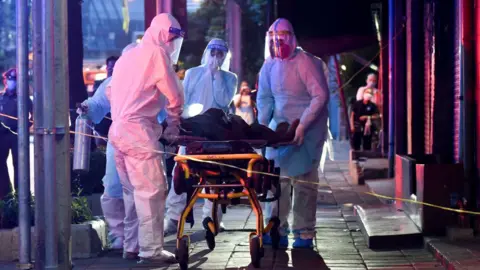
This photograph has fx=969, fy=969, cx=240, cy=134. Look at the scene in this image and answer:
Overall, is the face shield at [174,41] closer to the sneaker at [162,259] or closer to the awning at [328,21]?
the sneaker at [162,259]

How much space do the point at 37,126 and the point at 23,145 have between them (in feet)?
3.68

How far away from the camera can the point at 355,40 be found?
64.4 ft

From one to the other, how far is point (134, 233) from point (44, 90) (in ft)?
7.85

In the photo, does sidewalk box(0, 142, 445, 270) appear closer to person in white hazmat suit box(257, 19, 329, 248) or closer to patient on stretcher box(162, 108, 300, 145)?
person in white hazmat suit box(257, 19, 329, 248)

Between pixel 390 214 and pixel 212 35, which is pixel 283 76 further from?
pixel 212 35

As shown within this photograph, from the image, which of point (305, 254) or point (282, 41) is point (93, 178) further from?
point (305, 254)

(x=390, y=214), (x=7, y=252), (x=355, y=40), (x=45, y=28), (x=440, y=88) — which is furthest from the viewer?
(x=355, y=40)

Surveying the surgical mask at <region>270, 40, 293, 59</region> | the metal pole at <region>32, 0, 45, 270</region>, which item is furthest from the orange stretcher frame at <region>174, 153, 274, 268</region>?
the surgical mask at <region>270, 40, 293, 59</region>

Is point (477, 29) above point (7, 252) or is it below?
above

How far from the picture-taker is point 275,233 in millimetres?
8797

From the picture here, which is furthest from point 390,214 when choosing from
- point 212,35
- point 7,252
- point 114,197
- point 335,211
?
point 212,35

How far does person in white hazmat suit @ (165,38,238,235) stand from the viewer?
33.2ft

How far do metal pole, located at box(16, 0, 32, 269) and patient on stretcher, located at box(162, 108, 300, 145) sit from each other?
4.28 ft

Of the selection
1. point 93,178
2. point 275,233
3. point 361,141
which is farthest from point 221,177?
point 361,141
